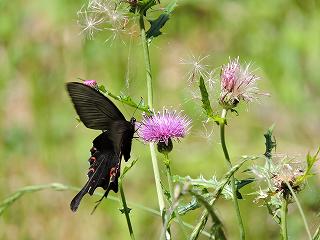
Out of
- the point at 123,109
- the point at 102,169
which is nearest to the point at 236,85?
the point at 102,169

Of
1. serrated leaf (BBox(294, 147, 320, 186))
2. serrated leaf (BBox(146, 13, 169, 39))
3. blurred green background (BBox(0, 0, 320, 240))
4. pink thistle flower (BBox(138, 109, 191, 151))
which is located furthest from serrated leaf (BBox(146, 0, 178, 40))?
blurred green background (BBox(0, 0, 320, 240))

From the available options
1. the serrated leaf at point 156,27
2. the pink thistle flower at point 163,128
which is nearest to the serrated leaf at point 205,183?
the pink thistle flower at point 163,128

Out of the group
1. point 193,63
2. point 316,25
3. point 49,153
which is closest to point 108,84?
point 49,153

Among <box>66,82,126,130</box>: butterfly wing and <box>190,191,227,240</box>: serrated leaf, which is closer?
<box>190,191,227,240</box>: serrated leaf

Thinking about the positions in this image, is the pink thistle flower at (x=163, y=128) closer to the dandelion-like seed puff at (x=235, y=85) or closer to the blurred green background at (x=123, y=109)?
the dandelion-like seed puff at (x=235, y=85)

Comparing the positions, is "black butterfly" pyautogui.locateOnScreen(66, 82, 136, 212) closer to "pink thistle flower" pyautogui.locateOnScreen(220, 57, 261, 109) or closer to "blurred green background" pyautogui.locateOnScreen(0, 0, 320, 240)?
"pink thistle flower" pyautogui.locateOnScreen(220, 57, 261, 109)

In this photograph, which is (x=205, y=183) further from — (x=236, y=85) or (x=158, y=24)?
(x=158, y=24)
